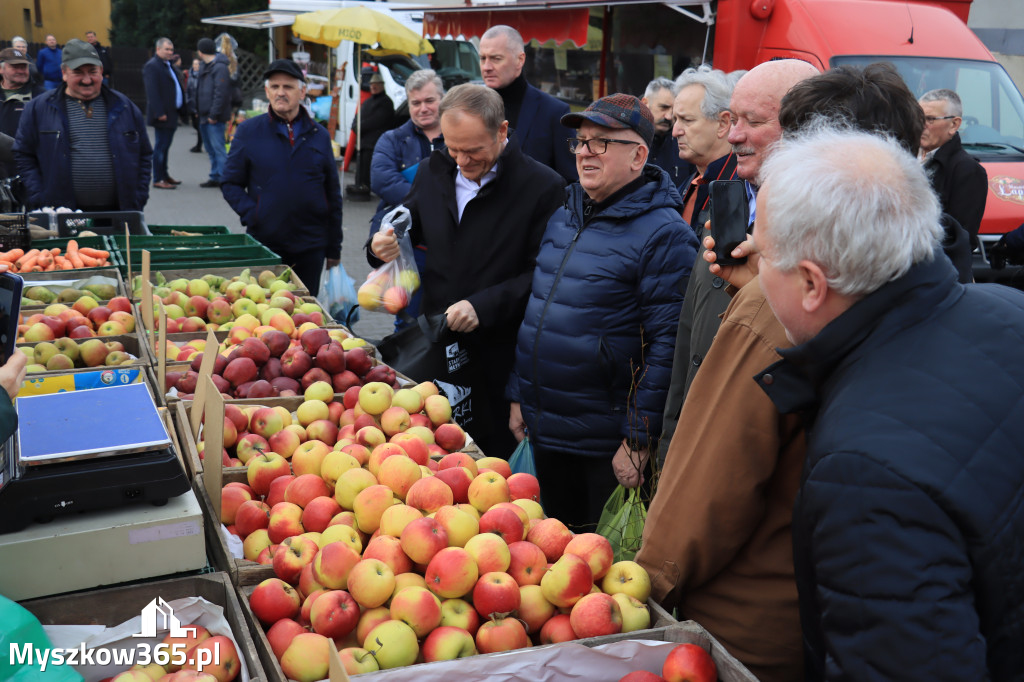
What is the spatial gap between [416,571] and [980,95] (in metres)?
7.24

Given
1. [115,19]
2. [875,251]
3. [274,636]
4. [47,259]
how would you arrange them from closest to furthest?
[875,251] < [274,636] < [47,259] < [115,19]

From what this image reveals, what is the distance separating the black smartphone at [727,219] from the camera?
6.08 ft

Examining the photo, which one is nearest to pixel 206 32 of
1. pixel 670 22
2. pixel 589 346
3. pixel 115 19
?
pixel 115 19

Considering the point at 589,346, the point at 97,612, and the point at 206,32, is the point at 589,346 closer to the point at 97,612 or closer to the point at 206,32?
the point at 97,612

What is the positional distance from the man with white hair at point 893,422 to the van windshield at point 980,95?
21.1ft

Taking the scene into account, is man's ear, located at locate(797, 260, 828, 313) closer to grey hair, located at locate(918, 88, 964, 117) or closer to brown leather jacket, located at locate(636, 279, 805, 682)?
brown leather jacket, located at locate(636, 279, 805, 682)

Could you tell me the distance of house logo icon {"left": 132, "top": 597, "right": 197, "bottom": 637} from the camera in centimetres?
182

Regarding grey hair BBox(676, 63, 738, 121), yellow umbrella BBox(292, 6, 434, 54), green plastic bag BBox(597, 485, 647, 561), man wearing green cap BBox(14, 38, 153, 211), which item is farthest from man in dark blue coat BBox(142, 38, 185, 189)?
green plastic bag BBox(597, 485, 647, 561)

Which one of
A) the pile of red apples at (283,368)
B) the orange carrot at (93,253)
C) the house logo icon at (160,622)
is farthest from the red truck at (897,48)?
the house logo icon at (160,622)

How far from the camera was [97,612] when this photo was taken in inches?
73.5

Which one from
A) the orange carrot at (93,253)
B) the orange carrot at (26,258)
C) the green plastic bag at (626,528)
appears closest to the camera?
the green plastic bag at (626,528)

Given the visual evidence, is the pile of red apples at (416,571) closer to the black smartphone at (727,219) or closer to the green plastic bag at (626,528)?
the green plastic bag at (626,528)

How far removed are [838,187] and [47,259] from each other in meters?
4.73

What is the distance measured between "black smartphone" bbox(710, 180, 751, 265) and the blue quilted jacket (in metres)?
0.54
